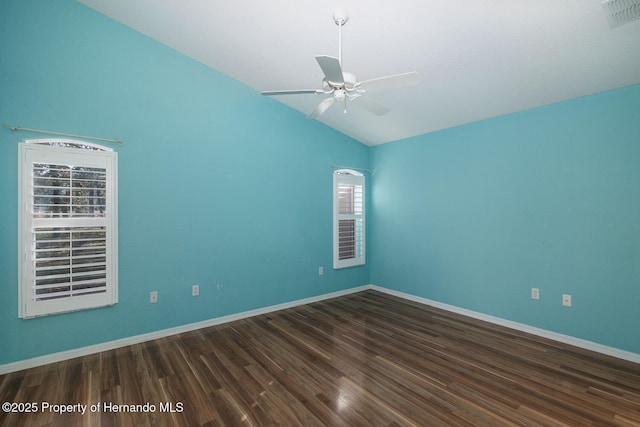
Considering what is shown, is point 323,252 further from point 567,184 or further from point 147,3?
point 147,3

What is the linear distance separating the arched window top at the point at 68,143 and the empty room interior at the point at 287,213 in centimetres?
2

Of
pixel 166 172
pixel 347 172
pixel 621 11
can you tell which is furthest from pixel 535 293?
pixel 166 172

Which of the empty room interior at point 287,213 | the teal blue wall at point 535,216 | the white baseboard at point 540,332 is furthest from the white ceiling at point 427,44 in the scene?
the white baseboard at point 540,332

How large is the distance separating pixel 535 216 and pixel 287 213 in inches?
120

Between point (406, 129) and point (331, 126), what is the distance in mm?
1170

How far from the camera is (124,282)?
9.95 ft

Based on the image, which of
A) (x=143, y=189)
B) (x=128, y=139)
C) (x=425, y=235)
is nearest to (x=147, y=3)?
(x=128, y=139)

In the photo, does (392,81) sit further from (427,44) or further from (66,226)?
(66,226)

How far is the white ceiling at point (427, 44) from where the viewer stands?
7.20 feet

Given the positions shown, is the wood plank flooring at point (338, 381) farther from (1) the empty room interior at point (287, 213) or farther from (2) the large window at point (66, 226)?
(2) the large window at point (66, 226)

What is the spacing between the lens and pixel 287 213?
13.9 feet

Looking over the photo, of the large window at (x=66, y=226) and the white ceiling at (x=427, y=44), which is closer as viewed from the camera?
the white ceiling at (x=427, y=44)

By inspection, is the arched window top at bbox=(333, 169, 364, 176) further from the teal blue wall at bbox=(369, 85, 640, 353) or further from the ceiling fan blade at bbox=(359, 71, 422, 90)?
the ceiling fan blade at bbox=(359, 71, 422, 90)

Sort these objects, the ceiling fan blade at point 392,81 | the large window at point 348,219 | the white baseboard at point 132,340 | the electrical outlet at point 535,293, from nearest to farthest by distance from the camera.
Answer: the ceiling fan blade at point 392,81 < the white baseboard at point 132,340 < the electrical outlet at point 535,293 < the large window at point 348,219
